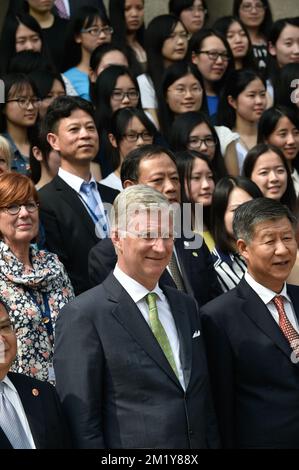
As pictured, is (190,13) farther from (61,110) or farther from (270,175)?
(61,110)

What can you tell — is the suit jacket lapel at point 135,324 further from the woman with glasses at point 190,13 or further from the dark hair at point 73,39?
the woman with glasses at point 190,13

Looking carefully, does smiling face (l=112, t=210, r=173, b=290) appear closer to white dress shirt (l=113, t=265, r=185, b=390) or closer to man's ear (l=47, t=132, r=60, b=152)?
white dress shirt (l=113, t=265, r=185, b=390)

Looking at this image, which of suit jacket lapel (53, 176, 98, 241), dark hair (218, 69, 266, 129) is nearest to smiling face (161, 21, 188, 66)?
dark hair (218, 69, 266, 129)

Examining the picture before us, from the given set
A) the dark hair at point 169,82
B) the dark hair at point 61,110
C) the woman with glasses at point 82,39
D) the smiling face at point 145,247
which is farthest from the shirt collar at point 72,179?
the woman with glasses at point 82,39

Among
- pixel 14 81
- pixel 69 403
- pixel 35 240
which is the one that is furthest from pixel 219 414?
pixel 14 81

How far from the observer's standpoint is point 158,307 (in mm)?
4773

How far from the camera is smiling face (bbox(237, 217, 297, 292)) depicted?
5.14 meters

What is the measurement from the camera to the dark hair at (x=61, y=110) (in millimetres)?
6566

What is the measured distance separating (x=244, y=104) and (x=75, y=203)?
2.44m

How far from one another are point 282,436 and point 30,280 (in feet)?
4.32

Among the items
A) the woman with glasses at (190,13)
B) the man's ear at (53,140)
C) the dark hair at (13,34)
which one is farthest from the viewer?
the woman with glasses at (190,13)

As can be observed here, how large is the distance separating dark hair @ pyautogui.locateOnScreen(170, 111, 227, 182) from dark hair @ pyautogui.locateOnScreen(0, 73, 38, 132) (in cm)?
91

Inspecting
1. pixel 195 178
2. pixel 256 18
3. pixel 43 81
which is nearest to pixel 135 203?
pixel 195 178

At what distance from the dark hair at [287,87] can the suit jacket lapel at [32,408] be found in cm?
448
